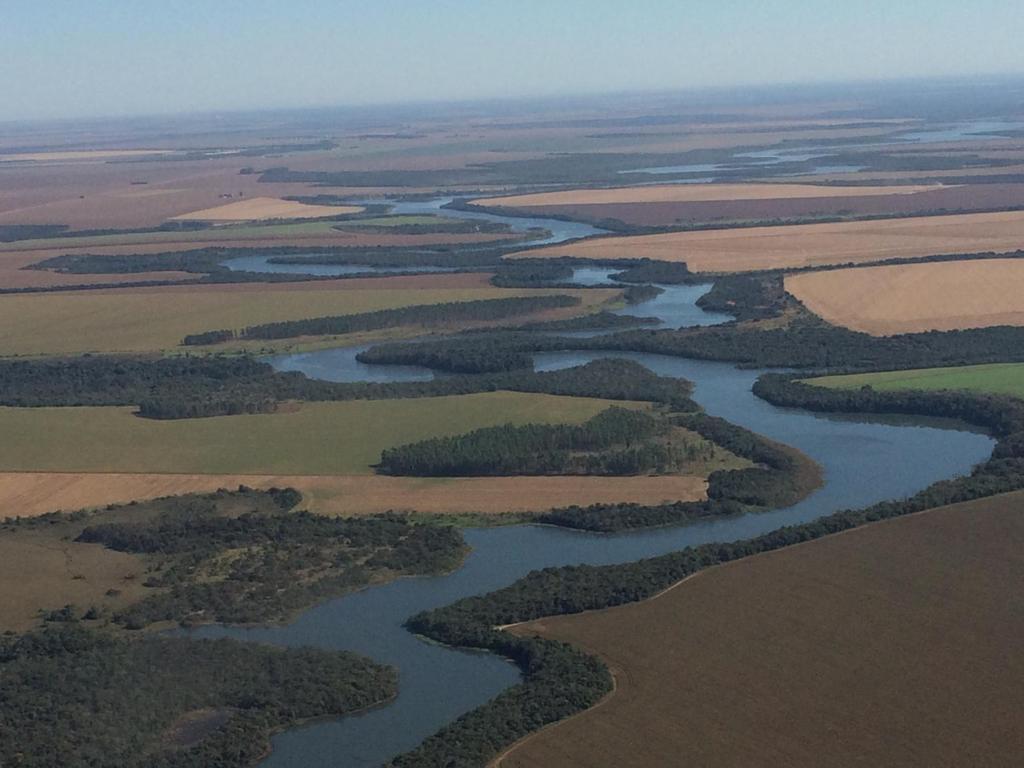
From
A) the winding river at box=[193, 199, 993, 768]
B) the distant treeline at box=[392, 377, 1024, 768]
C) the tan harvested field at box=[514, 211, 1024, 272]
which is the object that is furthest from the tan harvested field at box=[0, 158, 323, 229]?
the distant treeline at box=[392, 377, 1024, 768]

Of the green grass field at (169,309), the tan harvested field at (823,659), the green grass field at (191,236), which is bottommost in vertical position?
the green grass field at (191,236)

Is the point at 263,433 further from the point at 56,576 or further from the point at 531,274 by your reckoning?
the point at 531,274

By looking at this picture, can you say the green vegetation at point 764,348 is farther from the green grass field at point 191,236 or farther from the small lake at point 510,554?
the green grass field at point 191,236

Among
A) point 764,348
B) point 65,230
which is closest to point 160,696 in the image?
point 764,348

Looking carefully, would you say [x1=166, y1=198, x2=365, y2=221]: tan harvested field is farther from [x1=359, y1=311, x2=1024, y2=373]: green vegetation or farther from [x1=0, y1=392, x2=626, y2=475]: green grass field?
[x1=0, y1=392, x2=626, y2=475]: green grass field

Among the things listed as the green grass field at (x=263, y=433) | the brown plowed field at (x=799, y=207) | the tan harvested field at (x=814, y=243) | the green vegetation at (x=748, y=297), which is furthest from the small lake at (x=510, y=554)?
the brown plowed field at (x=799, y=207)

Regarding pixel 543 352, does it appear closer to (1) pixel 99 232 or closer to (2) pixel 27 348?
(2) pixel 27 348

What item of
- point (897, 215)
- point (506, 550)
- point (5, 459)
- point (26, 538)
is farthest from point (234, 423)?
point (897, 215)
